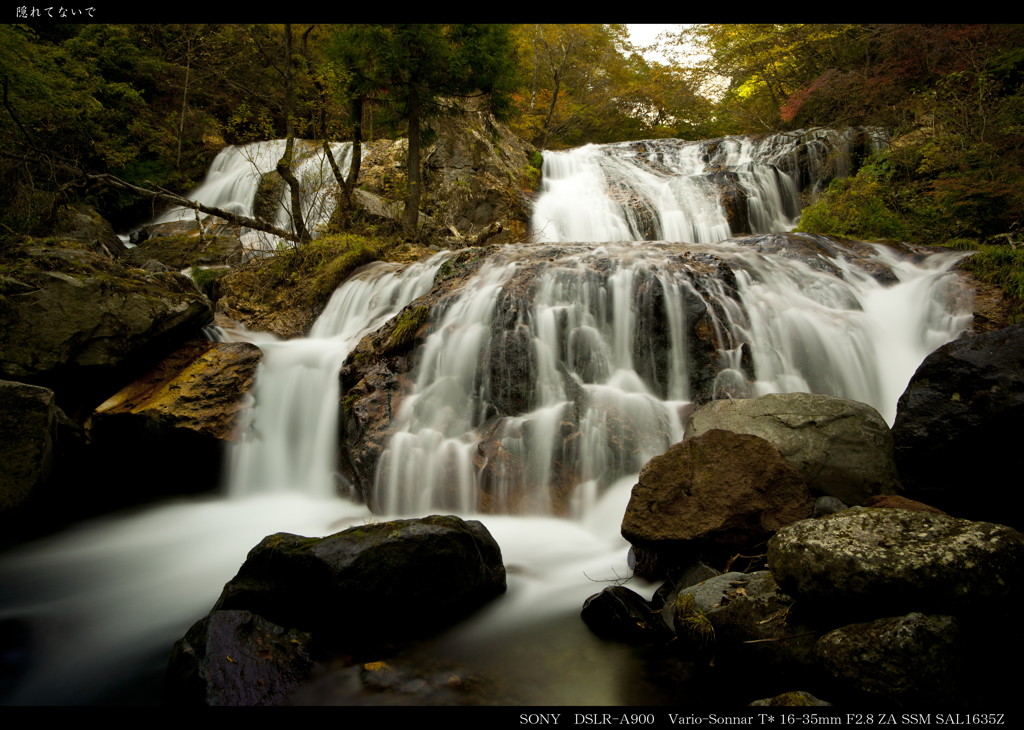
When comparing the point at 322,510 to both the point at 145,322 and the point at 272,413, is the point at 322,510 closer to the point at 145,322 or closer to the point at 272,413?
the point at 272,413

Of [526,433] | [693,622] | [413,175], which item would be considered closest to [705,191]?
[413,175]

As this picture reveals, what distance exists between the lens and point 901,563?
9.09 feet

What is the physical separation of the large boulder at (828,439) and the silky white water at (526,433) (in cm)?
138

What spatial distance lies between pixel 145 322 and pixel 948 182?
13.3 metres

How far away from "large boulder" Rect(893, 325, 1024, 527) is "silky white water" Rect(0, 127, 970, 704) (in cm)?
202

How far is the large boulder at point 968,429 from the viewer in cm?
411

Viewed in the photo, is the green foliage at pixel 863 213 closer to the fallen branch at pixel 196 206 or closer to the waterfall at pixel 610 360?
the waterfall at pixel 610 360

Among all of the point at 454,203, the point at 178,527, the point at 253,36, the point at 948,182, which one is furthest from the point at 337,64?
the point at 948,182

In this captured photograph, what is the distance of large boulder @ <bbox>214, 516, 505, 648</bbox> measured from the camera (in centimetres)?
374

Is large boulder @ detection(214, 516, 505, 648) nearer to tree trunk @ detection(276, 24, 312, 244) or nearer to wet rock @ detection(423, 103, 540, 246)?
tree trunk @ detection(276, 24, 312, 244)

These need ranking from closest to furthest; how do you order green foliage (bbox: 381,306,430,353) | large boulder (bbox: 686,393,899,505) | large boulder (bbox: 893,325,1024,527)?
1. large boulder (bbox: 893,325,1024,527)
2. large boulder (bbox: 686,393,899,505)
3. green foliage (bbox: 381,306,430,353)

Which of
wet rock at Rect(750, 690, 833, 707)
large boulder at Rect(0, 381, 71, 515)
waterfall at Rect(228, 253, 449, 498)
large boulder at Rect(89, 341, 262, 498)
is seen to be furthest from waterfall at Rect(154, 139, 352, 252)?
wet rock at Rect(750, 690, 833, 707)

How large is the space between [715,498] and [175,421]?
6676 mm

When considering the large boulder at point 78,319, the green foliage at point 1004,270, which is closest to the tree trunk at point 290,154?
the large boulder at point 78,319
